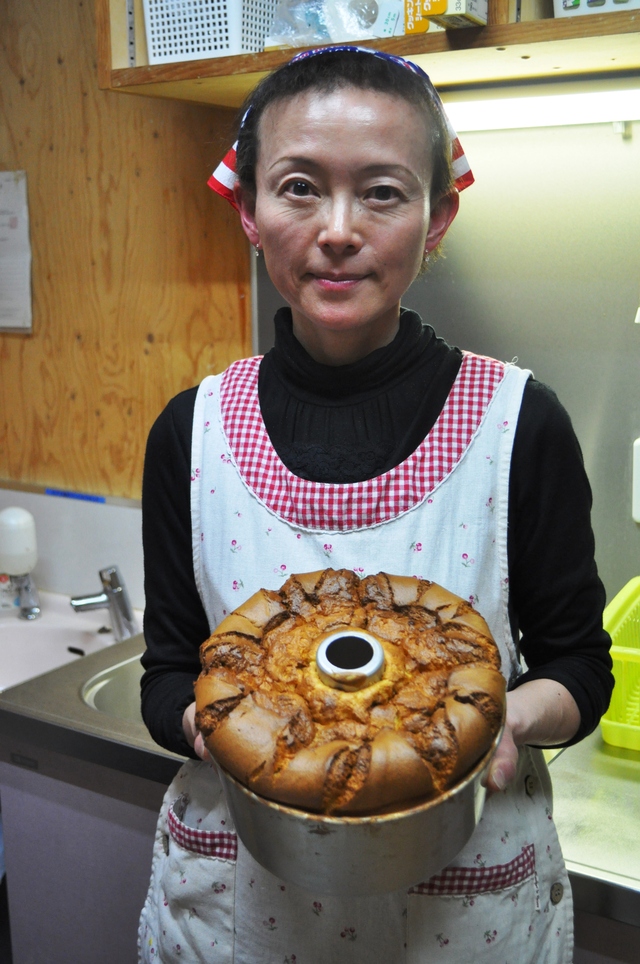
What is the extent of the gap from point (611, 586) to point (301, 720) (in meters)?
1.16

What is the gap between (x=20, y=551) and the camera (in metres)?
2.31

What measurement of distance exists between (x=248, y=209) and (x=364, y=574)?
434 millimetres

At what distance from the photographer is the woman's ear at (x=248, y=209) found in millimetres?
1054

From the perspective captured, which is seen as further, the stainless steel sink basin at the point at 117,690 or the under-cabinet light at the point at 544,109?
the stainless steel sink basin at the point at 117,690

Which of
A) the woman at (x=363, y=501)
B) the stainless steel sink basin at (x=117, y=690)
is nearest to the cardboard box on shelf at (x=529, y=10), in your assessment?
the woman at (x=363, y=501)

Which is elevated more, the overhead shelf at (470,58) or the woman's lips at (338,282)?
the overhead shelf at (470,58)

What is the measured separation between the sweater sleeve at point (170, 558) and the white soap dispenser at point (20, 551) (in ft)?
4.20

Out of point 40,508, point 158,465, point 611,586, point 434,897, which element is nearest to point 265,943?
point 434,897

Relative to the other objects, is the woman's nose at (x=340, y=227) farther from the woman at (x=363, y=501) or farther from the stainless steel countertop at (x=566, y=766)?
the stainless steel countertop at (x=566, y=766)

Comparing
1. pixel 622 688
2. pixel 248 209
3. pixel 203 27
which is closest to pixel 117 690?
pixel 622 688

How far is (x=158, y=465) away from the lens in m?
1.11

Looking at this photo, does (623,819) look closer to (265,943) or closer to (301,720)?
(265,943)

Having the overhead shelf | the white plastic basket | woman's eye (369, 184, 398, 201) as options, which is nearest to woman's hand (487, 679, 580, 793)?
woman's eye (369, 184, 398, 201)

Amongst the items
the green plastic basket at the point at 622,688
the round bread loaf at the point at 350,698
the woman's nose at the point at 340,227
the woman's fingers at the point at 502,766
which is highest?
the woman's nose at the point at 340,227
